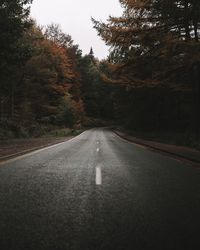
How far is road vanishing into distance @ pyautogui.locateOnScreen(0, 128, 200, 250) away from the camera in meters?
4.93

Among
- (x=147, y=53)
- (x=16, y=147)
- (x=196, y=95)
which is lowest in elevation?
(x=16, y=147)

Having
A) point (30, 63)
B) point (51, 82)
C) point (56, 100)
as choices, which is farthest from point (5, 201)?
point (56, 100)

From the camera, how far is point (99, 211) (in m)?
6.62

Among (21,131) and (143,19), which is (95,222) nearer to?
(143,19)

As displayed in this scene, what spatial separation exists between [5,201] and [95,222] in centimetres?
→ 232

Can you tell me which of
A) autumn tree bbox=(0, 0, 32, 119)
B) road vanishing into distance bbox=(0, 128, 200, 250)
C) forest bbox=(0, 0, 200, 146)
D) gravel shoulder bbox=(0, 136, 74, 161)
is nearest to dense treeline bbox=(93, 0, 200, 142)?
forest bbox=(0, 0, 200, 146)

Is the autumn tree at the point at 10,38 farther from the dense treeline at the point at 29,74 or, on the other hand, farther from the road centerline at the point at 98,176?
the road centerline at the point at 98,176

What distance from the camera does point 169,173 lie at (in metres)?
11.9

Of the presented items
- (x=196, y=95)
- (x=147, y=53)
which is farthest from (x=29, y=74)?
(x=196, y=95)

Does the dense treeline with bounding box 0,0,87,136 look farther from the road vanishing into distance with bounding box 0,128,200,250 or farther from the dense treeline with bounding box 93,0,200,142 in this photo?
the road vanishing into distance with bounding box 0,128,200,250

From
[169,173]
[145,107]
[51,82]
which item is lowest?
[169,173]

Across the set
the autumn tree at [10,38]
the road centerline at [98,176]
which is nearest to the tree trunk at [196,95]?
the autumn tree at [10,38]

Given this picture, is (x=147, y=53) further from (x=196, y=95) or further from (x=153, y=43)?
(x=196, y=95)

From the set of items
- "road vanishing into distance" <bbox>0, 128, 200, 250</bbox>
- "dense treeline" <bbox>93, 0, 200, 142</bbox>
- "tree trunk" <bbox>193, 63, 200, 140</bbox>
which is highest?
"dense treeline" <bbox>93, 0, 200, 142</bbox>
